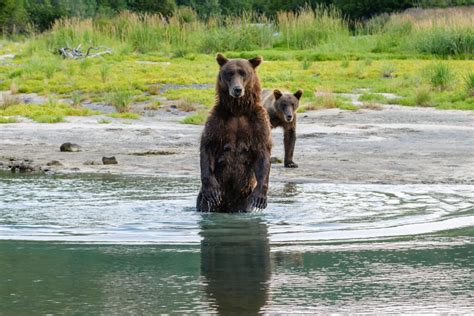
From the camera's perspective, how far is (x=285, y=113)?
1468 centimetres

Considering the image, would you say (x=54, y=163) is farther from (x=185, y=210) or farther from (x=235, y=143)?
(x=235, y=143)

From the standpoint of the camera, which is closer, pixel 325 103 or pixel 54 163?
pixel 54 163

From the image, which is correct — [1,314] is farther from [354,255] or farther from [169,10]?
[169,10]

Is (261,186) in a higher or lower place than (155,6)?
lower

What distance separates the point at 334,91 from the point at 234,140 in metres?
14.6

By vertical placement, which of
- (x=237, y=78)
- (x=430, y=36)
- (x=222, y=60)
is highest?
(x=430, y=36)

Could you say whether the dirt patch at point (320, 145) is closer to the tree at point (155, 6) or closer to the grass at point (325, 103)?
the grass at point (325, 103)

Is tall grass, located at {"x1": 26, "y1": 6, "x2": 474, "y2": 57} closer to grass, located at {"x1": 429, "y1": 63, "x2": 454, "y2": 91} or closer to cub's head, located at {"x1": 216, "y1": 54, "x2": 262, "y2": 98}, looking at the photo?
grass, located at {"x1": 429, "y1": 63, "x2": 454, "y2": 91}

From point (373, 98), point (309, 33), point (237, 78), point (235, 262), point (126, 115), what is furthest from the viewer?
point (309, 33)

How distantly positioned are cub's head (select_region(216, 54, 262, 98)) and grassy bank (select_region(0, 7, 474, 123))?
378 inches

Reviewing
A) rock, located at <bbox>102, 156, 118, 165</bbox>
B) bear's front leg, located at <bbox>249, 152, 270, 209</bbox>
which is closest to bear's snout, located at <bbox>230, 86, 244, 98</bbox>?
bear's front leg, located at <bbox>249, 152, 270, 209</bbox>

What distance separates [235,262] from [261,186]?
2.42m

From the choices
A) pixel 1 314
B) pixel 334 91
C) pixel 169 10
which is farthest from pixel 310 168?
pixel 169 10

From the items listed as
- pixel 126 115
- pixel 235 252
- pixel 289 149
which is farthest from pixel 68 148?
pixel 235 252
